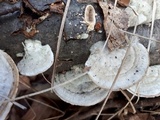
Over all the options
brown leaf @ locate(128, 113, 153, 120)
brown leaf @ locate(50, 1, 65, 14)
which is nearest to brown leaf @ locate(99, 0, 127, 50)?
brown leaf @ locate(50, 1, 65, 14)

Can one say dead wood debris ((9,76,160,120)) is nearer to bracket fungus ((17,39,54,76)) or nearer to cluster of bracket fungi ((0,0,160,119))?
cluster of bracket fungi ((0,0,160,119))

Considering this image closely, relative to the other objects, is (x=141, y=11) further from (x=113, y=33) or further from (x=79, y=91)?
(x=79, y=91)

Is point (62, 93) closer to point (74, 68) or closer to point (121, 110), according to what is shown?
point (74, 68)

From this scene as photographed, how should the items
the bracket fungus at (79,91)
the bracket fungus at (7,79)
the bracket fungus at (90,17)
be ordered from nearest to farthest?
the bracket fungus at (7,79), the bracket fungus at (90,17), the bracket fungus at (79,91)

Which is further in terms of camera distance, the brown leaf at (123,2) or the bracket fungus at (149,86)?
the bracket fungus at (149,86)

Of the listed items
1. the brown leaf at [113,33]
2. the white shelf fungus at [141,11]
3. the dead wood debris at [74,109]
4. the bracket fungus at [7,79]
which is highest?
the white shelf fungus at [141,11]

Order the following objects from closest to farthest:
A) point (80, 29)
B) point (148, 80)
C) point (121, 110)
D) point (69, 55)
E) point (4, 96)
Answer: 1. point (4, 96)
2. point (80, 29)
3. point (69, 55)
4. point (148, 80)
5. point (121, 110)

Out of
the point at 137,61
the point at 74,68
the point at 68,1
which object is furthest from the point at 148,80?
the point at 68,1

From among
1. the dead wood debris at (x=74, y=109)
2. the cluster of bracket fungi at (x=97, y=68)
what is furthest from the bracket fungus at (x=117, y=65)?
the dead wood debris at (x=74, y=109)

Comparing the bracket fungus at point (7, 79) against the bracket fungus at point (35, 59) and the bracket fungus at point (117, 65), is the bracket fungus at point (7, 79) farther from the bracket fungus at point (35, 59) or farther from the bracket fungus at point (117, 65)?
the bracket fungus at point (117, 65)
